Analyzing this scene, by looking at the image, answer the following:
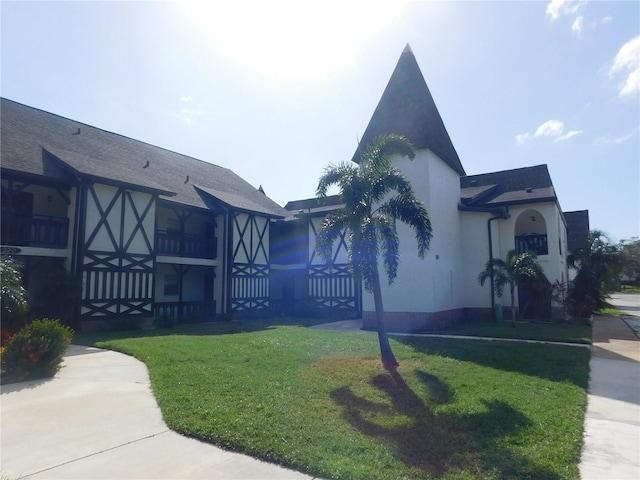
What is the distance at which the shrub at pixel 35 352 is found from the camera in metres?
7.80

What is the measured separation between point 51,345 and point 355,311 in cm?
1603

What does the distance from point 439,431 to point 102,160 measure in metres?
19.6

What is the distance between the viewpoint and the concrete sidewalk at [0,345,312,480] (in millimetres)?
4059

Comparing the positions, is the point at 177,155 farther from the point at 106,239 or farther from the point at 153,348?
the point at 153,348

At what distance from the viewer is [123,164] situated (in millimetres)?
20094

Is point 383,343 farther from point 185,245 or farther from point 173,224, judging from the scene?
point 173,224

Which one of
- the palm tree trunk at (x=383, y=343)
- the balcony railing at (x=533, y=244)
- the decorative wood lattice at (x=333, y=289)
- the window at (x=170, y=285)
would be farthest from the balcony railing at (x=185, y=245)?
the balcony railing at (x=533, y=244)

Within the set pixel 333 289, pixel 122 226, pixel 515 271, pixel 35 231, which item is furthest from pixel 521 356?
pixel 35 231

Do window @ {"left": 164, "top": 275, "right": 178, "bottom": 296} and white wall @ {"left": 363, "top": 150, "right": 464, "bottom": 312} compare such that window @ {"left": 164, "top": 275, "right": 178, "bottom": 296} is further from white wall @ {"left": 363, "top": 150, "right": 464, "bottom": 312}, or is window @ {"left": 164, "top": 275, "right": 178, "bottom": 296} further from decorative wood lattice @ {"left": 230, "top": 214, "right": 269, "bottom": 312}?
white wall @ {"left": 363, "top": 150, "right": 464, "bottom": 312}

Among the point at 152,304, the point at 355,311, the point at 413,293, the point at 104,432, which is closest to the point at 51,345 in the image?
the point at 104,432

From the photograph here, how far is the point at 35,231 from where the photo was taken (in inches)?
609

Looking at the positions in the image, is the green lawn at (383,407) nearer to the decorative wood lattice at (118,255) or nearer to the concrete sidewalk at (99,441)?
the concrete sidewalk at (99,441)

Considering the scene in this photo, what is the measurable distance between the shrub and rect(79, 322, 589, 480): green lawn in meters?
1.84

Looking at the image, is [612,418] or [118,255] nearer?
[612,418]
